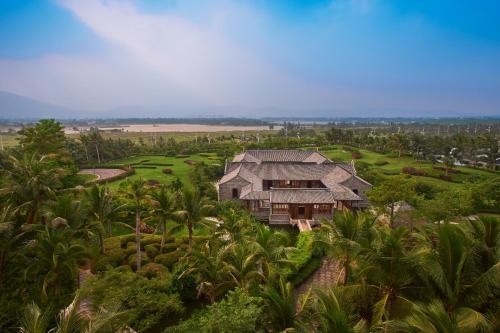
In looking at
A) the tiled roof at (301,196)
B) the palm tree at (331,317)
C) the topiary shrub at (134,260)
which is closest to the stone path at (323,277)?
the palm tree at (331,317)

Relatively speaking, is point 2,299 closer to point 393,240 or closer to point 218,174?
point 393,240

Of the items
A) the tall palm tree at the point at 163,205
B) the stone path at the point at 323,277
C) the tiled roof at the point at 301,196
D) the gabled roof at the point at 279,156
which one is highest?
the tall palm tree at the point at 163,205

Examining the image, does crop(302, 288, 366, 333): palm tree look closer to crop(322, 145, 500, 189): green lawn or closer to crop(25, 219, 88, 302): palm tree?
crop(25, 219, 88, 302): palm tree

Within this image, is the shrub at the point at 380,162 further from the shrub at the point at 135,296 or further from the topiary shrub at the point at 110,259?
the shrub at the point at 135,296

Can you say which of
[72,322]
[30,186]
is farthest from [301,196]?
[72,322]

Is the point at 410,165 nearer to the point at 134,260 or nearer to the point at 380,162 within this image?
the point at 380,162
